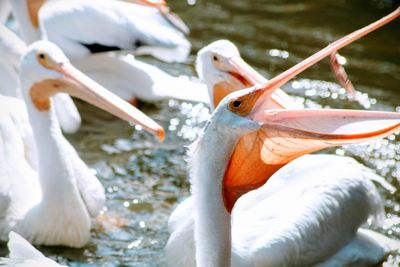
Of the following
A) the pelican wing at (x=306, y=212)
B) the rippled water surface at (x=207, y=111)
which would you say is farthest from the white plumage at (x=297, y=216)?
the rippled water surface at (x=207, y=111)

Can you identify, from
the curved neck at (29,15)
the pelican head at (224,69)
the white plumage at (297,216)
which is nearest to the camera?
the white plumage at (297,216)

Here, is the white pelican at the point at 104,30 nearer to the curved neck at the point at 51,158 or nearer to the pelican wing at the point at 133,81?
the pelican wing at the point at 133,81

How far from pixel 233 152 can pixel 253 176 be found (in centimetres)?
12

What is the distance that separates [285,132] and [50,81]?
188 cm

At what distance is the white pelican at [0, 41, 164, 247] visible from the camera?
191 inches

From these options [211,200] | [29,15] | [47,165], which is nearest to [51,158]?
[47,165]

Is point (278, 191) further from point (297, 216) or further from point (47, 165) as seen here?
point (47, 165)

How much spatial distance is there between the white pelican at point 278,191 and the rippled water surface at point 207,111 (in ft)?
1.12

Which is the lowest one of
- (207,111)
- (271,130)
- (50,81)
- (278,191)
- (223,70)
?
(207,111)

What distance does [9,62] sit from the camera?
18.9 ft

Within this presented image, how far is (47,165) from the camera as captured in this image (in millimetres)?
4891

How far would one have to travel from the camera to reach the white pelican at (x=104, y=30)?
6.58 m

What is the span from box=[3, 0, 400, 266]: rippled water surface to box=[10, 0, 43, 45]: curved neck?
69 centimetres

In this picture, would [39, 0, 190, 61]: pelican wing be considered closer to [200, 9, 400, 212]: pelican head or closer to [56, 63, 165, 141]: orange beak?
[56, 63, 165, 141]: orange beak
